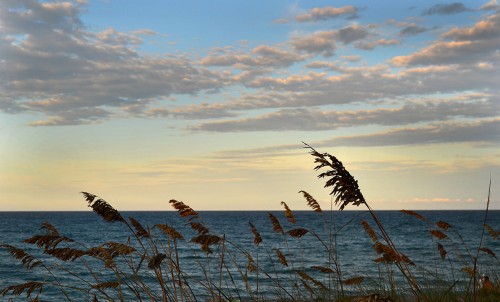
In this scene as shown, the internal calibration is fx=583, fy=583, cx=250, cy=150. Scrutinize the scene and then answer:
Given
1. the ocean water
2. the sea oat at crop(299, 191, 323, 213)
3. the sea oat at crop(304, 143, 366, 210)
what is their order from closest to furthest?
the sea oat at crop(304, 143, 366, 210) → the sea oat at crop(299, 191, 323, 213) → the ocean water

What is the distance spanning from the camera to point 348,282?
7.10m

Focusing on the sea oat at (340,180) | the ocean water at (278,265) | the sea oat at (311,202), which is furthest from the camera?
the ocean water at (278,265)

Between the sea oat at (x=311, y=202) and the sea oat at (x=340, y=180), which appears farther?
the sea oat at (x=311, y=202)

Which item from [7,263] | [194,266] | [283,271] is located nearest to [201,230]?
[283,271]

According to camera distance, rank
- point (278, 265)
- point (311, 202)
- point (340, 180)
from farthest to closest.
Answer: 1. point (278, 265)
2. point (311, 202)
3. point (340, 180)

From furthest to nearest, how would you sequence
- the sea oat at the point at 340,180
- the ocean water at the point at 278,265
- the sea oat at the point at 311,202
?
1. the ocean water at the point at 278,265
2. the sea oat at the point at 311,202
3. the sea oat at the point at 340,180

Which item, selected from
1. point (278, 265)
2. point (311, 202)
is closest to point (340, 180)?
point (311, 202)

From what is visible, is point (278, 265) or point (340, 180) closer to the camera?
point (340, 180)

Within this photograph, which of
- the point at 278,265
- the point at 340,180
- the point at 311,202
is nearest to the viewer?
the point at 340,180

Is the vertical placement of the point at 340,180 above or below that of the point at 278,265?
above

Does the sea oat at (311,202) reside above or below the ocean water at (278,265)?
above

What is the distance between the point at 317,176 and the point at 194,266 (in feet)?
103

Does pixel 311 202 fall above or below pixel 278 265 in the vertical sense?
above

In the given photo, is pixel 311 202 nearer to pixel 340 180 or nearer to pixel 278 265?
pixel 340 180
